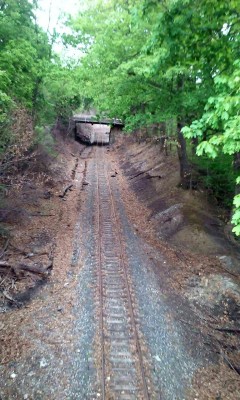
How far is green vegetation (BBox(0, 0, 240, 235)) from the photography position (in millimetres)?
7375

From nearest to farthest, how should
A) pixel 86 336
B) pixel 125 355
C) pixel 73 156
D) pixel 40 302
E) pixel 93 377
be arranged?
pixel 93 377
pixel 125 355
pixel 86 336
pixel 40 302
pixel 73 156

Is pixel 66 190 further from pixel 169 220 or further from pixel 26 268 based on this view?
pixel 26 268

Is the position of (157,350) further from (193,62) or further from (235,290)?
(193,62)

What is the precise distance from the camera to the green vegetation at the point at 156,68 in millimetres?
7375

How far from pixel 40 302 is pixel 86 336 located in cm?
218

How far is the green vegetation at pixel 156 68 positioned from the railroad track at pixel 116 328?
448 cm

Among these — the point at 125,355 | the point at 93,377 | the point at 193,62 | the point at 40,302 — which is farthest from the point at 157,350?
the point at 193,62

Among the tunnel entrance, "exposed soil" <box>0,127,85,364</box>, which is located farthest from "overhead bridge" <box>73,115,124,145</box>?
"exposed soil" <box>0,127,85,364</box>

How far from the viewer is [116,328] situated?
27.4 feet

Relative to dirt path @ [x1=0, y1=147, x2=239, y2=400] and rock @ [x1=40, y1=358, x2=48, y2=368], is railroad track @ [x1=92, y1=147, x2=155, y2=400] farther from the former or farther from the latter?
rock @ [x1=40, y1=358, x2=48, y2=368]

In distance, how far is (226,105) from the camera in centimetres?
557

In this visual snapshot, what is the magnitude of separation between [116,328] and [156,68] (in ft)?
28.2

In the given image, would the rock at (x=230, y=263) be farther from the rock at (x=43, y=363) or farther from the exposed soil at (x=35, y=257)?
the rock at (x=43, y=363)

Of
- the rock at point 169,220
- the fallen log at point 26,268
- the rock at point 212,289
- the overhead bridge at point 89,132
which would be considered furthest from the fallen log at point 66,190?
the overhead bridge at point 89,132
